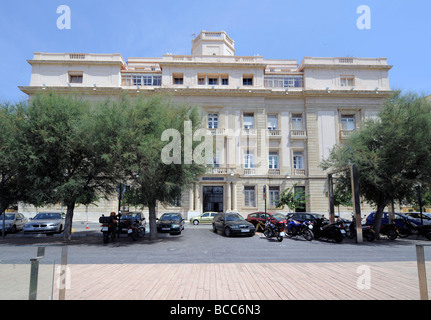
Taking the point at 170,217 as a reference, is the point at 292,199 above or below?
above

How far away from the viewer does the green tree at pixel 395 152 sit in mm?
14016

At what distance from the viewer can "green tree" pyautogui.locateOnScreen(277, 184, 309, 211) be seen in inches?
1176

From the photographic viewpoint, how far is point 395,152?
14.4m

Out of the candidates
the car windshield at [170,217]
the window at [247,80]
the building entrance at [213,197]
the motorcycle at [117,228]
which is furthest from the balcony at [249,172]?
the motorcycle at [117,228]

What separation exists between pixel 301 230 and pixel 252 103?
2042 centimetres

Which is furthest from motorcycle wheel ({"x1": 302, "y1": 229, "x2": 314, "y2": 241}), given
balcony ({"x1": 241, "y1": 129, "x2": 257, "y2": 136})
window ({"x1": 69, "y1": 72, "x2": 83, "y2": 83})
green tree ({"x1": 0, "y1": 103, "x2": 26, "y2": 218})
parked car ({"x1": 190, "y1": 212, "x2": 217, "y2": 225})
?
window ({"x1": 69, "y1": 72, "x2": 83, "y2": 83})

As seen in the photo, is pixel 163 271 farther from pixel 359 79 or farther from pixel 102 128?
pixel 359 79

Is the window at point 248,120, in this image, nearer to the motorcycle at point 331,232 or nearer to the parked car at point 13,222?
the motorcycle at point 331,232

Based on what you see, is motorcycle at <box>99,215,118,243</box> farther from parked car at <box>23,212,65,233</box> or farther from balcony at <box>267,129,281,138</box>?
balcony at <box>267,129,281,138</box>

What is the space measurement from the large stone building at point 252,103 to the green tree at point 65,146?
17.6 m

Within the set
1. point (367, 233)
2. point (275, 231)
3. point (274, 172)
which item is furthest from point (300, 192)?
point (275, 231)

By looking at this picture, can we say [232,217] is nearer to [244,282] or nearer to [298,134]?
[244,282]
